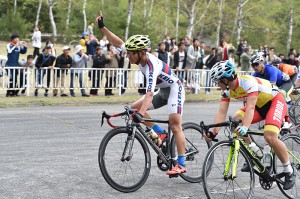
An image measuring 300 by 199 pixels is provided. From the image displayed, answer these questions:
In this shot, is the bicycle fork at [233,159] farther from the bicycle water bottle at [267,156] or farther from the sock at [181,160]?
the sock at [181,160]

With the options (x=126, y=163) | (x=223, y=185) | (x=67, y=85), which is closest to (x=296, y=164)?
(x=223, y=185)

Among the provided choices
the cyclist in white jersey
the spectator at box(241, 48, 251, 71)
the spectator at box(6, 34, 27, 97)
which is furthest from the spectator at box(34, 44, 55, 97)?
the cyclist in white jersey

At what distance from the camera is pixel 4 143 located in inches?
438

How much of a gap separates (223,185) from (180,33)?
200 feet

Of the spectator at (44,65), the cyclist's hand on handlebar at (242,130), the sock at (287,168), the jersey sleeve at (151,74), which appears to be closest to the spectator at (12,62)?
the spectator at (44,65)

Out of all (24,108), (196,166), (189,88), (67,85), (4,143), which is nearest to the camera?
(196,166)

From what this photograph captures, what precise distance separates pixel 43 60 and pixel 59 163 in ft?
33.7

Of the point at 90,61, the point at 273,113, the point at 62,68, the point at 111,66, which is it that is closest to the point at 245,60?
the point at 111,66

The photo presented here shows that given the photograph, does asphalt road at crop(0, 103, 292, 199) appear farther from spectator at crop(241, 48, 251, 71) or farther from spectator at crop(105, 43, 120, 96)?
spectator at crop(241, 48, 251, 71)

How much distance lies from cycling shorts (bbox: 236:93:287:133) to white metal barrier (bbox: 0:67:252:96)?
38.3 feet

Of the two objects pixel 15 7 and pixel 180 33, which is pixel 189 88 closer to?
pixel 15 7

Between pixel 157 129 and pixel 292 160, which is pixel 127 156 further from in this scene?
pixel 292 160

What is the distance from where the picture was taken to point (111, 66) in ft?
69.2

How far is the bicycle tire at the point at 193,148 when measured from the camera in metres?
8.42
